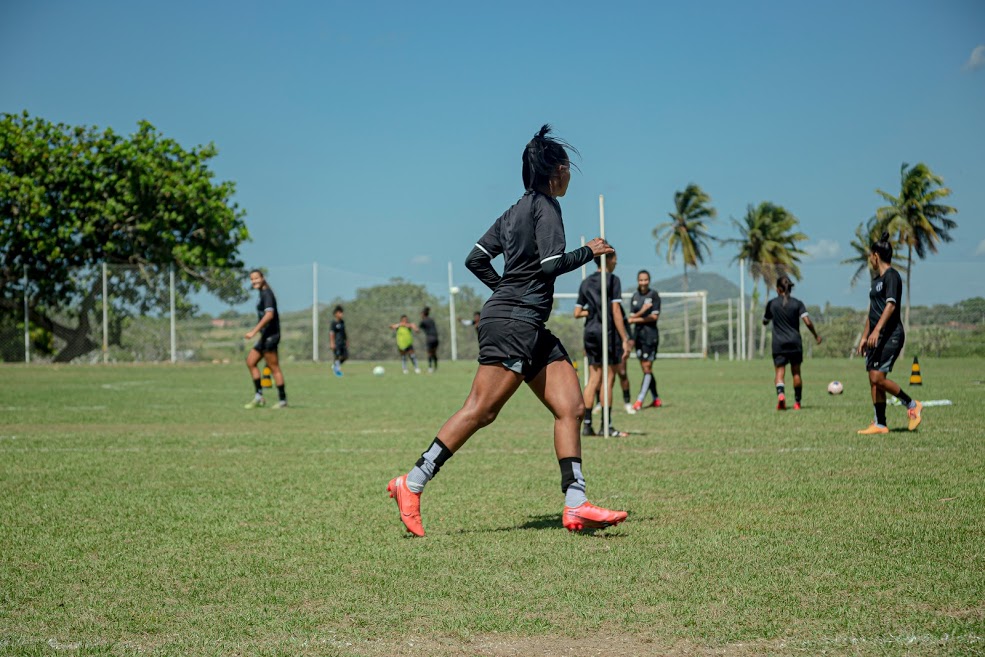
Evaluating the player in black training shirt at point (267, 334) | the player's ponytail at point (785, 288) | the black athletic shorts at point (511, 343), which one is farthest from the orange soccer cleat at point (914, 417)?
the player in black training shirt at point (267, 334)

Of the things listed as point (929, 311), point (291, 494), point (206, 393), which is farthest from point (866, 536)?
point (929, 311)

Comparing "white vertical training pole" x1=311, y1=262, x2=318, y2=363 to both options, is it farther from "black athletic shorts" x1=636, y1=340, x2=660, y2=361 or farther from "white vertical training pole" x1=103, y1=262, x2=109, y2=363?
"black athletic shorts" x1=636, y1=340, x2=660, y2=361

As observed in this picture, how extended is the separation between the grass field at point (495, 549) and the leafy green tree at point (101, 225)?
33.2m

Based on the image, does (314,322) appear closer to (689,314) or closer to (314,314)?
(314,314)

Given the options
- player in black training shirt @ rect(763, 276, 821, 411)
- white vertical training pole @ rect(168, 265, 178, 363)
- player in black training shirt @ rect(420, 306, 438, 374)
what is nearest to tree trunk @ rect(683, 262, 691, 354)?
player in black training shirt @ rect(420, 306, 438, 374)

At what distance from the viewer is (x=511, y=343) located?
6285 millimetres

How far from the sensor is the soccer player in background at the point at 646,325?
17.8 meters

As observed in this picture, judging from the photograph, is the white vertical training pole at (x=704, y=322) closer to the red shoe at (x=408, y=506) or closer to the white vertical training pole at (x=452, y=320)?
the white vertical training pole at (x=452, y=320)

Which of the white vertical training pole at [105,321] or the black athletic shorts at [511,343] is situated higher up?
the white vertical training pole at [105,321]

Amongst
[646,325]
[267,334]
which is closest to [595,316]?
[646,325]

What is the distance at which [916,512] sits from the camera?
267 inches

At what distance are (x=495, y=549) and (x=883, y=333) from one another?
24.5 ft

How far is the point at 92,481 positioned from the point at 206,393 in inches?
556

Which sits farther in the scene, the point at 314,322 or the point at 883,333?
the point at 314,322
